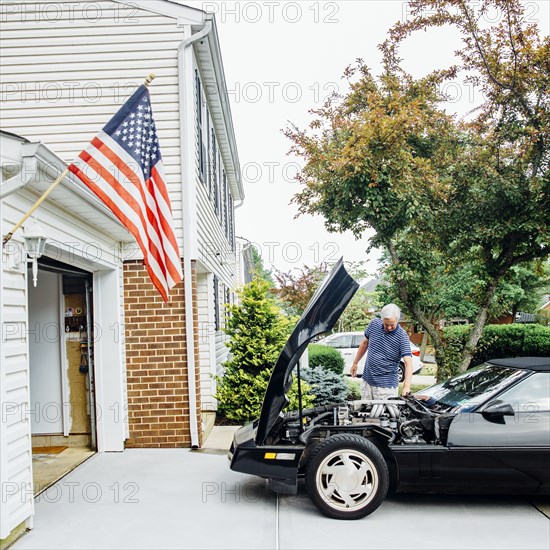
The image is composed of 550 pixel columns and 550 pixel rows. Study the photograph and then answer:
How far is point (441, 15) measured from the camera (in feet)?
34.3

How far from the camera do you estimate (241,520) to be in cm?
473

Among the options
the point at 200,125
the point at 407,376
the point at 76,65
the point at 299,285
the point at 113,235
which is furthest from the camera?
the point at 299,285

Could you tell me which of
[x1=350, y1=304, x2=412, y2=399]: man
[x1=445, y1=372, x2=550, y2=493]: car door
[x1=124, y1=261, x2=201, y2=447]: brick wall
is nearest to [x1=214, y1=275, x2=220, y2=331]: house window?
[x1=124, y1=261, x2=201, y2=447]: brick wall

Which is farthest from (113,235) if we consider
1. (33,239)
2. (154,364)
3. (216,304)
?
(216,304)

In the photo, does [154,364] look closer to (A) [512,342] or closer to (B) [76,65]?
(B) [76,65]

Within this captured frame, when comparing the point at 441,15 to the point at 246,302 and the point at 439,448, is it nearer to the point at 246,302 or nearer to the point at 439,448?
the point at 246,302

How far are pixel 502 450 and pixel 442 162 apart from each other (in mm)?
7386

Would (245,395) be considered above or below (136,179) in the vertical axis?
below

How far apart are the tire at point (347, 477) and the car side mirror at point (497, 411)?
0.94 m

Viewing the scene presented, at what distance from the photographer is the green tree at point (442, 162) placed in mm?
9961

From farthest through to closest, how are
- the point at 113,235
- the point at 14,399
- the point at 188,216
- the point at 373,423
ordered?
the point at 188,216
the point at 113,235
the point at 373,423
the point at 14,399

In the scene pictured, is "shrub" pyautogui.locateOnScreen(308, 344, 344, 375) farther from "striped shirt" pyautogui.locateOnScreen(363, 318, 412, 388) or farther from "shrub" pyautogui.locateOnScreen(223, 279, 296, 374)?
"striped shirt" pyautogui.locateOnScreen(363, 318, 412, 388)

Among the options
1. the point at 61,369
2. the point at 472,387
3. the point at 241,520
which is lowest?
the point at 241,520

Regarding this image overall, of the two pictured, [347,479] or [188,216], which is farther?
[188,216]
